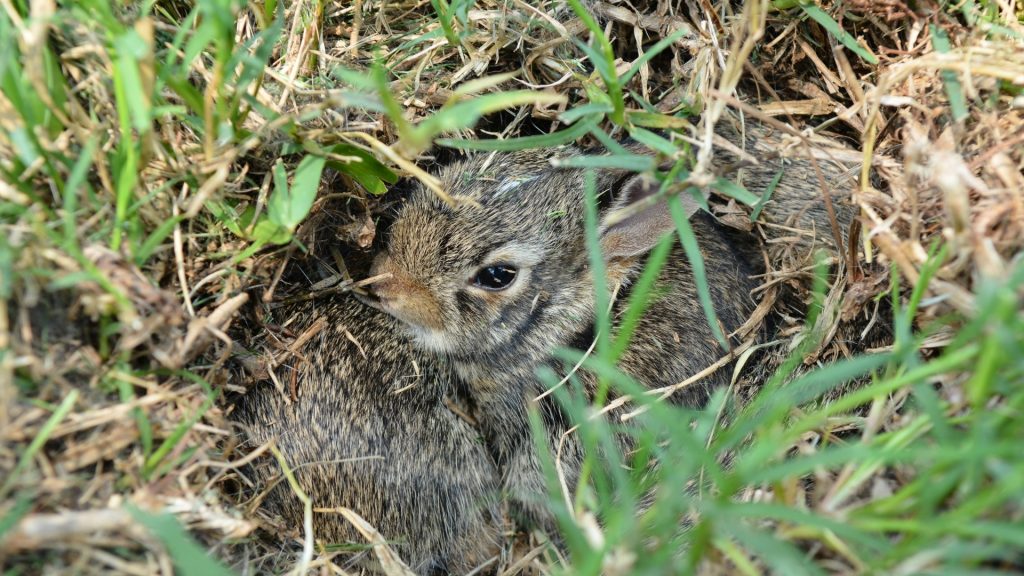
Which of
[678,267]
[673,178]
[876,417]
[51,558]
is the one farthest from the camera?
[678,267]

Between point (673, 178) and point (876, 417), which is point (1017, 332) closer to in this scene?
point (876, 417)

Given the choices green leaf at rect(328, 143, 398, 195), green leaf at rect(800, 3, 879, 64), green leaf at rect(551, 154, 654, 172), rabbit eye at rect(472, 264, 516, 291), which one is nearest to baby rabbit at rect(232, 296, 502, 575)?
rabbit eye at rect(472, 264, 516, 291)

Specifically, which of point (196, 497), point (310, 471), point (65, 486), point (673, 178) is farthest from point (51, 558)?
point (673, 178)

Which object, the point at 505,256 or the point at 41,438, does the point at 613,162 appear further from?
the point at 41,438

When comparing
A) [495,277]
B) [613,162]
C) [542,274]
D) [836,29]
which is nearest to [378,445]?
[495,277]

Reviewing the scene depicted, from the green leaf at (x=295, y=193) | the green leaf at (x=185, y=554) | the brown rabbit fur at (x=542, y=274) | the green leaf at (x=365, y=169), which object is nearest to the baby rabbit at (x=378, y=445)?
the brown rabbit fur at (x=542, y=274)

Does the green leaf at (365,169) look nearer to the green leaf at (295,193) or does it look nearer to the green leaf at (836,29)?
the green leaf at (295,193)

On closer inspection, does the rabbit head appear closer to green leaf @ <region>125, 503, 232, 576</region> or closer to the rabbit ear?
the rabbit ear
